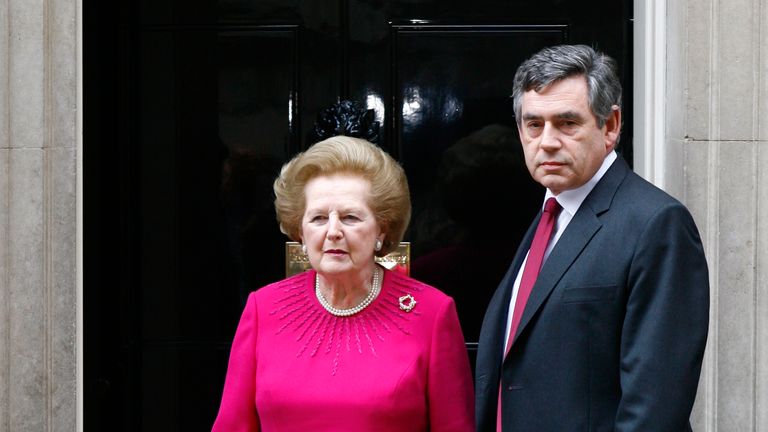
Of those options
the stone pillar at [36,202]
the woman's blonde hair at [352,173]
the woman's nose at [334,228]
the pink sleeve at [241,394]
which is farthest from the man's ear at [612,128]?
the stone pillar at [36,202]

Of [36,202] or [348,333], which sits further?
[36,202]

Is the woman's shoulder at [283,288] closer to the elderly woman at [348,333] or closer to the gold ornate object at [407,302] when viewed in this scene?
the elderly woman at [348,333]

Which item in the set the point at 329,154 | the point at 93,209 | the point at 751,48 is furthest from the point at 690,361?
the point at 93,209

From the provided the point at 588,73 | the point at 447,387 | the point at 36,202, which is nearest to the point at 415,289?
the point at 447,387

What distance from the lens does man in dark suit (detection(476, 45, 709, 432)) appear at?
7.79ft

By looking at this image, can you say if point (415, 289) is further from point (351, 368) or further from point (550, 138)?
point (550, 138)

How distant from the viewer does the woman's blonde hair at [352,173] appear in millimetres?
2930

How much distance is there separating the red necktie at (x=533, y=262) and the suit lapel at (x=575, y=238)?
46 mm

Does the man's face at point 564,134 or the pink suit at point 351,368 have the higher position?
the man's face at point 564,134

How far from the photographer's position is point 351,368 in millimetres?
2920

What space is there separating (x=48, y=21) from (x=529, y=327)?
2.21m

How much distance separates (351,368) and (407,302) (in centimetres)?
24

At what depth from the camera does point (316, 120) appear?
4.25m

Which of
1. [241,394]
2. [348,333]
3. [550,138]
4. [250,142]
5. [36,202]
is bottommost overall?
[241,394]
